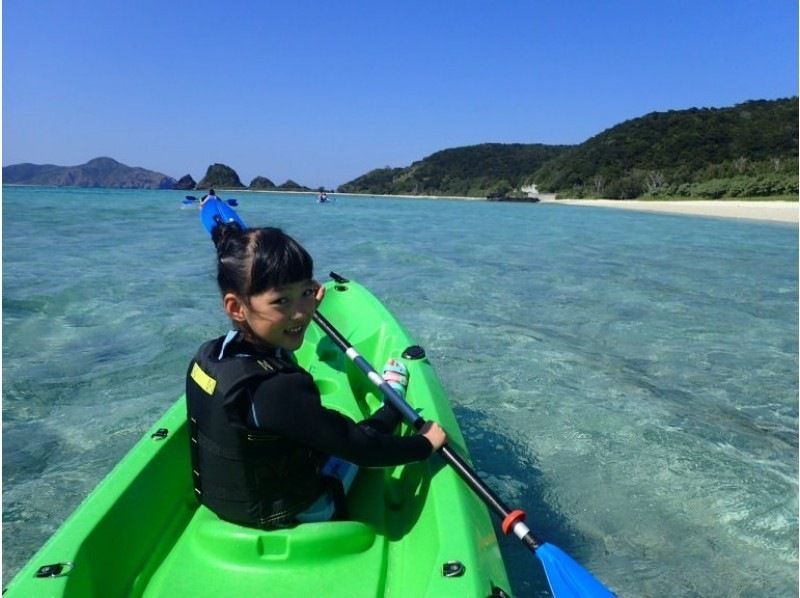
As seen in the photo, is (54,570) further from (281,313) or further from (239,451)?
(281,313)

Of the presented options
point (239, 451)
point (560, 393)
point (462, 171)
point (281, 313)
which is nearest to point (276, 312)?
point (281, 313)

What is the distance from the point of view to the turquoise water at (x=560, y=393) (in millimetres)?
3172

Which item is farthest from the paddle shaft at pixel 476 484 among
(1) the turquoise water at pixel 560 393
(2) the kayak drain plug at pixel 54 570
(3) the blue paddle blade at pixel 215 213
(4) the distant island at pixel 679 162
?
(4) the distant island at pixel 679 162

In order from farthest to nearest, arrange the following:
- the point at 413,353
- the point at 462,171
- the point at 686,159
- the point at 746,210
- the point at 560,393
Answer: the point at 462,171
the point at 686,159
the point at 746,210
the point at 560,393
the point at 413,353

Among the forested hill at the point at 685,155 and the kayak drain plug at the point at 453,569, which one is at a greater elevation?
the forested hill at the point at 685,155

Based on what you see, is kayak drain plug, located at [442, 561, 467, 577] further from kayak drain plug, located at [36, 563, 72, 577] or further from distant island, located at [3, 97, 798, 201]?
distant island, located at [3, 97, 798, 201]

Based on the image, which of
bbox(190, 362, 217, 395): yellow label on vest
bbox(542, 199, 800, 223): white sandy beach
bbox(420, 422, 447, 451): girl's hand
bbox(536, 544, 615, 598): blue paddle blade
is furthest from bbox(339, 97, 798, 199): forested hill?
bbox(190, 362, 217, 395): yellow label on vest

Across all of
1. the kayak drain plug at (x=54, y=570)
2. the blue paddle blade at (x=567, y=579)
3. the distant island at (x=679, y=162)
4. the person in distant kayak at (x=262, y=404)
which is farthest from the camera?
the distant island at (x=679, y=162)

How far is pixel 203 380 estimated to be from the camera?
1.92 m

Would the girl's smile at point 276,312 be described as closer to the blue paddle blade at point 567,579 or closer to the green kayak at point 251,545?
the green kayak at point 251,545

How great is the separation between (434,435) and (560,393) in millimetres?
3057

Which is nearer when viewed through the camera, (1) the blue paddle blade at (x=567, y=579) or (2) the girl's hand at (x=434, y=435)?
(1) the blue paddle blade at (x=567, y=579)

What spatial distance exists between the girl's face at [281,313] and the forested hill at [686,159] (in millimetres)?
46760

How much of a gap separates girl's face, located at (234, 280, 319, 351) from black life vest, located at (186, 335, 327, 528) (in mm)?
62
